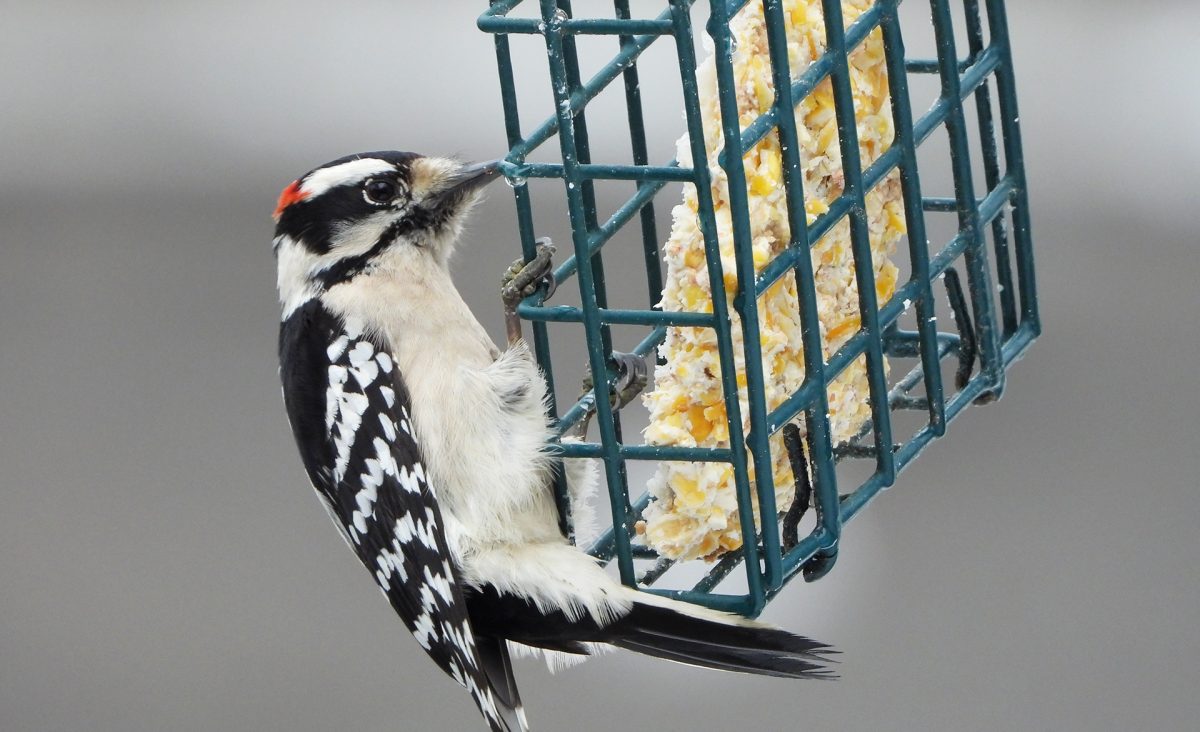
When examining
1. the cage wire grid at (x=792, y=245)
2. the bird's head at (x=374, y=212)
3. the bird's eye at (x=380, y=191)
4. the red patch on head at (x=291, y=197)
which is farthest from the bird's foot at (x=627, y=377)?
the red patch on head at (x=291, y=197)

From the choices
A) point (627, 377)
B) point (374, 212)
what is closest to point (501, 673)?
point (627, 377)

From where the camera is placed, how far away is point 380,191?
9.00 ft

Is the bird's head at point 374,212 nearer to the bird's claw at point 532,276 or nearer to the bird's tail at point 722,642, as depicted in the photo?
the bird's claw at point 532,276

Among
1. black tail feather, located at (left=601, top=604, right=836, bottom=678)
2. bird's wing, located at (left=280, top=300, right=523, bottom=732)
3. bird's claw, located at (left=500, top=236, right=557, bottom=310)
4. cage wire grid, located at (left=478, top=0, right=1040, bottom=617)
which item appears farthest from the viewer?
bird's wing, located at (left=280, top=300, right=523, bottom=732)

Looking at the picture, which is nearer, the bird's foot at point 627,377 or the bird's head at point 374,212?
the bird's foot at point 627,377

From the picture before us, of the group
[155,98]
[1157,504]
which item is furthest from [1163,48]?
[155,98]

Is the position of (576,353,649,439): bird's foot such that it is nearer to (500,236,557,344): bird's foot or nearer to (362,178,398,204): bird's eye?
(500,236,557,344): bird's foot

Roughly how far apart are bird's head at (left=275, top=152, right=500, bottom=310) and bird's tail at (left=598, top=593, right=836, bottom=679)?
82 cm

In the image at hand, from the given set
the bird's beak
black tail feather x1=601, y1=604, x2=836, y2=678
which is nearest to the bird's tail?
black tail feather x1=601, y1=604, x2=836, y2=678

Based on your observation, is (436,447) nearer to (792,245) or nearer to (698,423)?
(698,423)

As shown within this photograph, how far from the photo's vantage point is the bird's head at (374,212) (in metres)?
2.73

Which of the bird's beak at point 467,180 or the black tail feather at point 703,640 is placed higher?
the bird's beak at point 467,180

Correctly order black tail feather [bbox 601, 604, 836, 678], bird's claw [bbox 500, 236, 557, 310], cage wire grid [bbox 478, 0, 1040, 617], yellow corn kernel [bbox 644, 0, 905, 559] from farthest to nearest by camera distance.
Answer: bird's claw [bbox 500, 236, 557, 310]
black tail feather [bbox 601, 604, 836, 678]
yellow corn kernel [bbox 644, 0, 905, 559]
cage wire grid [bbox 478, 0, 1040, 617]

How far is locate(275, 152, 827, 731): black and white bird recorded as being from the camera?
7.92ft
